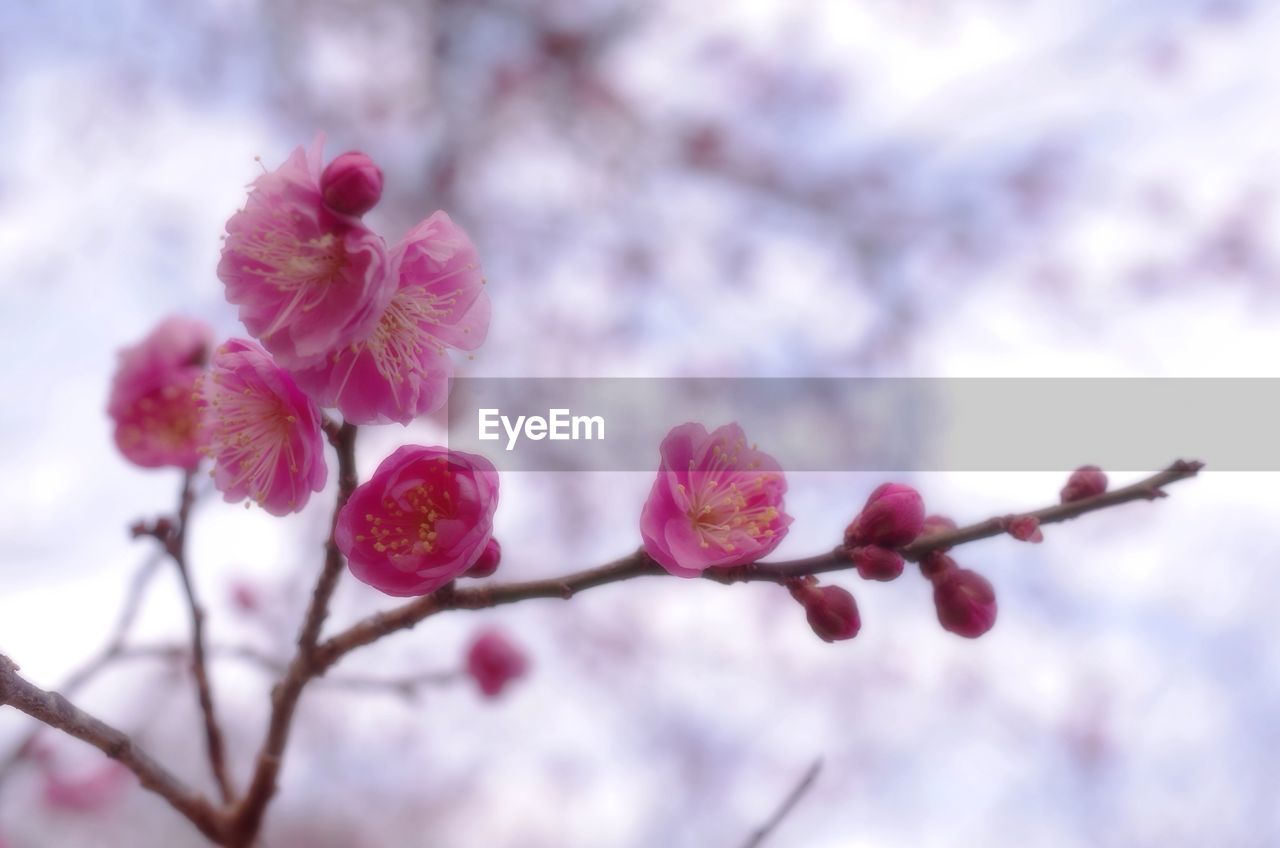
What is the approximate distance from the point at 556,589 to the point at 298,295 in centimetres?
35

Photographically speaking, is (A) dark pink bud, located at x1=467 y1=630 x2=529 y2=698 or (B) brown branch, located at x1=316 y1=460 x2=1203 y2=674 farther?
(A) dark pink bud, located at x1=467 y1=630 x2=529 y2=698

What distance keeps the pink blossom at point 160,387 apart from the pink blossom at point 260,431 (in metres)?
0.36

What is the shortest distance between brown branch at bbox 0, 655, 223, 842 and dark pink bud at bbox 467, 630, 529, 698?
107 centimetres

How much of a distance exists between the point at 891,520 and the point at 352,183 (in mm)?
553

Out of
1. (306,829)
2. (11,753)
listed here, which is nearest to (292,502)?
(11,753)

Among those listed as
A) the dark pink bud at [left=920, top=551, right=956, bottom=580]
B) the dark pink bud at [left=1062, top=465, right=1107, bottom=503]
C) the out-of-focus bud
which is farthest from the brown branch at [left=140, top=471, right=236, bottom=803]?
the dark pink bud at [left=1062, top=465, right=1107, bottom=503]

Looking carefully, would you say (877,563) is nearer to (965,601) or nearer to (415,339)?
(965,601)

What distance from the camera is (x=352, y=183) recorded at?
0.70 m

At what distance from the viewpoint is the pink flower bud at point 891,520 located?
0.73 metres

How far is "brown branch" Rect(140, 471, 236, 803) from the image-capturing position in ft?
3.13

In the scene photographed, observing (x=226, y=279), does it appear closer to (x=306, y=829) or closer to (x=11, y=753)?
(x=11, y=753)

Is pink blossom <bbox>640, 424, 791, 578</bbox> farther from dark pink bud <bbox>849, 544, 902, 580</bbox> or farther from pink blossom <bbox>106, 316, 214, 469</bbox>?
pink blossom <bbox>106, 316, 214, 469</bbox>

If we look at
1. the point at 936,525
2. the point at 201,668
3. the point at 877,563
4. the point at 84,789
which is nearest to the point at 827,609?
the point at 877,563

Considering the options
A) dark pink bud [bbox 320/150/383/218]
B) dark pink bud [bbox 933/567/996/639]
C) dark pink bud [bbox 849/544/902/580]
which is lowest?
dark pink bud [bbox 933/567/996/639]
